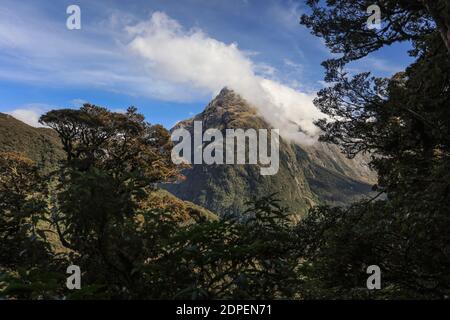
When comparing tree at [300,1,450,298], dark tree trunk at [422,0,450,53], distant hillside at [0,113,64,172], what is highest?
distant hillside at [0,113,64,172]

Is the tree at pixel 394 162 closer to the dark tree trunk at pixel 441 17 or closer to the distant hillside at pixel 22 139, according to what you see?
the dark tree trunk at pixel 441 17

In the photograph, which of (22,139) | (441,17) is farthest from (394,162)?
(22,139)

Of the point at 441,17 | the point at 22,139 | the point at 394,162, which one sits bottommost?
the point at 394,162

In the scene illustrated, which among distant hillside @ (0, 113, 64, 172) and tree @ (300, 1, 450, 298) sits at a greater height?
distant hillside @ (0, 113, 64, 172)

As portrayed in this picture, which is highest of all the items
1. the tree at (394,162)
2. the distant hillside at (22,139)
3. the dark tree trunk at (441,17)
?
the distant hillside at (22,139)

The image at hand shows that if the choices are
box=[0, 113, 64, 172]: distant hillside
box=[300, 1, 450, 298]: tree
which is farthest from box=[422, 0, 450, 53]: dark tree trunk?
box=[0, 113, 64, 172]: distant hillside

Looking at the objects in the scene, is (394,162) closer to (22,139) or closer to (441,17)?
(441,17)

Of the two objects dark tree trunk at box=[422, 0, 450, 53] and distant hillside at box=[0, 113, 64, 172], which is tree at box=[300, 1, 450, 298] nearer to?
dark tree trunk at box=[422, 0, 450, 53]

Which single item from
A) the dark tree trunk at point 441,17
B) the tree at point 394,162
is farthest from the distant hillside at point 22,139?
the dark tree trunk at point 441,17

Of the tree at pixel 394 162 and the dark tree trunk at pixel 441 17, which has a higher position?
the dark tree trunk at pixel 441 17

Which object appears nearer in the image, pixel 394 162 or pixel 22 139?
pixel 394 162
